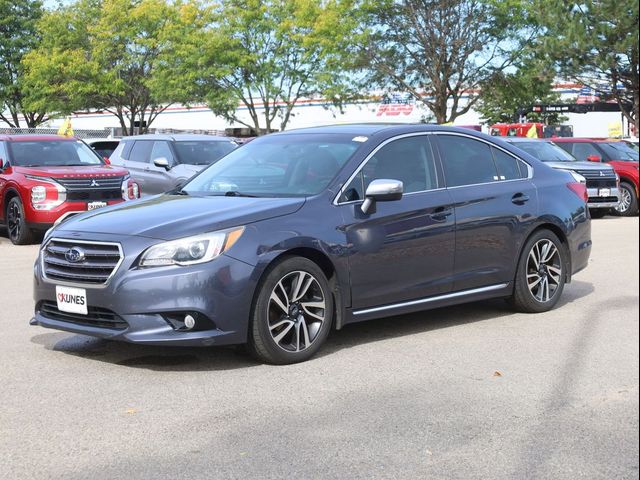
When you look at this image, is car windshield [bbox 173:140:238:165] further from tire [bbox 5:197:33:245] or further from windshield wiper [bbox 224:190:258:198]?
windshield wiper [bbox 224:190:258:198]

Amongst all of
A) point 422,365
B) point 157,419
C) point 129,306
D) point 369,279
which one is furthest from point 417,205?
point 157,419

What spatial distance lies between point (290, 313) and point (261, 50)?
3721 centimetres

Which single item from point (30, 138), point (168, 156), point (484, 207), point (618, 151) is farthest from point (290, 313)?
point (618, 151)

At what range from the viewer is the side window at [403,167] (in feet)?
22.0

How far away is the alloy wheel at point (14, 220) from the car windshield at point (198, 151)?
3.78 meters

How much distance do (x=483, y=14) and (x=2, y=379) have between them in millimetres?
36052

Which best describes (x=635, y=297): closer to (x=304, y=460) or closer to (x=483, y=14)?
(x=304, y=460)

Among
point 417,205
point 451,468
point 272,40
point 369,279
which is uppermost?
point 272,40

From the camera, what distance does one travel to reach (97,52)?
145ft

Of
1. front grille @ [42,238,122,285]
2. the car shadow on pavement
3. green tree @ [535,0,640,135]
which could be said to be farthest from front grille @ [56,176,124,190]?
green tree @ [535,0,640,135]

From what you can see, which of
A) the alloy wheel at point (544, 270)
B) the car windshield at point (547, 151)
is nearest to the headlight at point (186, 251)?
the alloy wheel at point (544, 270)

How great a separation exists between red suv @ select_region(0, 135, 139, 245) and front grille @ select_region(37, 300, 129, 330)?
8049 millimetres

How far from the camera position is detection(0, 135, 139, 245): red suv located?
1435 cm

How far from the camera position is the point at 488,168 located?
7707mm
